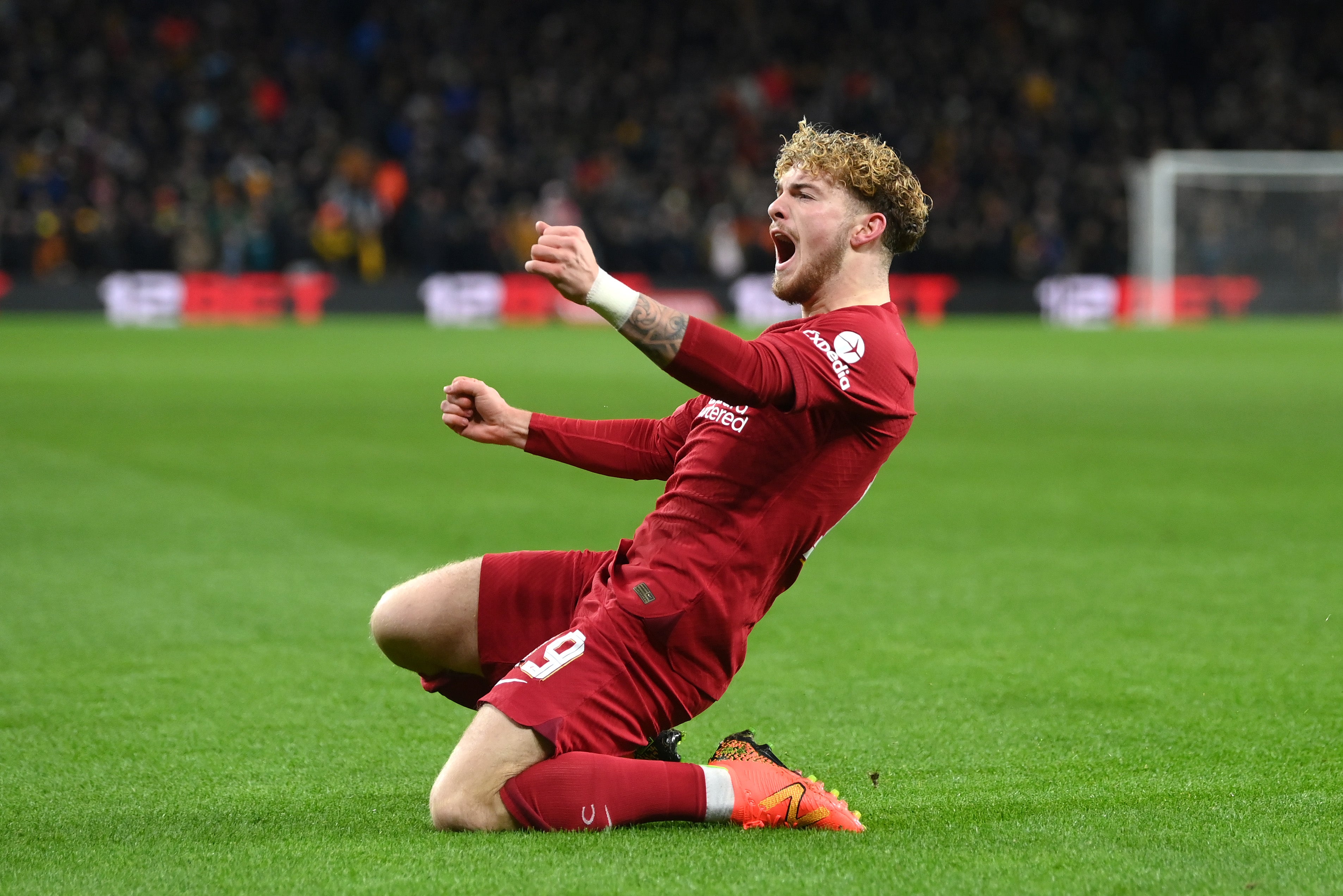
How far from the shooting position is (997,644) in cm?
600

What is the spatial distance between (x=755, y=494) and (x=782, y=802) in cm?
70

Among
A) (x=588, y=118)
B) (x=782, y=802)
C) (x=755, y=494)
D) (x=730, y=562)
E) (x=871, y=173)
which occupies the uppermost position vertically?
(x=588, y=118)

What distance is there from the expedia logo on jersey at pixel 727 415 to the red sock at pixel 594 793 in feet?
2.61

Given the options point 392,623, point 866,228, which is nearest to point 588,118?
point 392,623

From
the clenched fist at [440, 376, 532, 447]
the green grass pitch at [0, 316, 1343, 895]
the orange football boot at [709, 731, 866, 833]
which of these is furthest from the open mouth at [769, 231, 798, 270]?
the green grass pitch at [0, 316, 1343, 895]

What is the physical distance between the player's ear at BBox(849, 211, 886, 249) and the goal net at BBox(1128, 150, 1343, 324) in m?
25.6

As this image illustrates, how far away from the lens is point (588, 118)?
29547 millimetres

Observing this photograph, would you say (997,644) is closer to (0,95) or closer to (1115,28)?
(0,95)

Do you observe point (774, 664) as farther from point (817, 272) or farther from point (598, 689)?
point (817, 272)

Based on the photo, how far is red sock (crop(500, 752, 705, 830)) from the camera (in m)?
3.71

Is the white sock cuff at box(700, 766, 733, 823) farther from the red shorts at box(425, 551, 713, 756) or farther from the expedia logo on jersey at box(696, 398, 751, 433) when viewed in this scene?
the expedia logo on jersey at box(696, 398, 751, 433)

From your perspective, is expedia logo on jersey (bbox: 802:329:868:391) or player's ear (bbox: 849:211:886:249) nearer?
expedia logo on jersey (bbox: 802:329:868:391)

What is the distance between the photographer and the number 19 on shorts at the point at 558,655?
12.5 feet

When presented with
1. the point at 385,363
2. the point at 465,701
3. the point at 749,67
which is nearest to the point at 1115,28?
the point at 749,67
